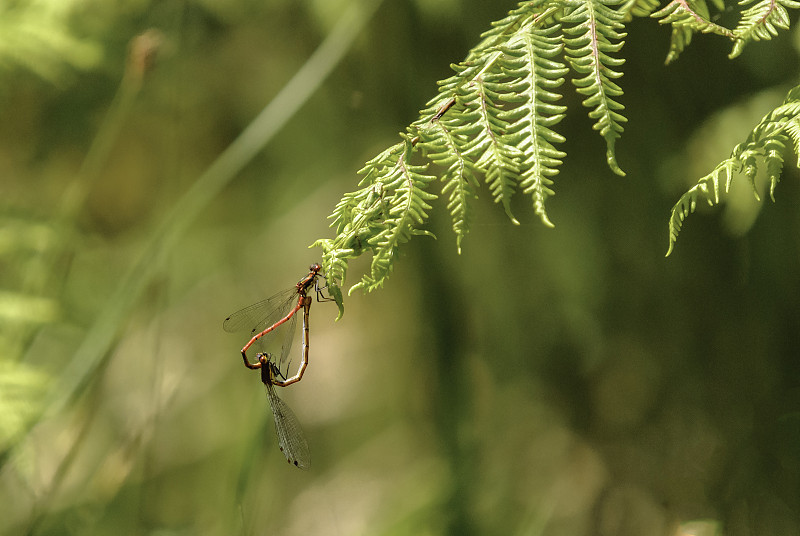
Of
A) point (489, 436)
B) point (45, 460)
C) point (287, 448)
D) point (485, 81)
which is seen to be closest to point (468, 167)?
point (485, 81)

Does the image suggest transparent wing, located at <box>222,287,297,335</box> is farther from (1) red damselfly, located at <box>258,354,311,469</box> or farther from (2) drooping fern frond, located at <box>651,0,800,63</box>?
(2) drooping fern frond, located at <box>651,0,800,63</box>

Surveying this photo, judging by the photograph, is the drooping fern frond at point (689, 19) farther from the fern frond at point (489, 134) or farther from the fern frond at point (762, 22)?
the fern frond at point (489, 134)

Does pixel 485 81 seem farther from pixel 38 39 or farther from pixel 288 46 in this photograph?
pixel 288 46

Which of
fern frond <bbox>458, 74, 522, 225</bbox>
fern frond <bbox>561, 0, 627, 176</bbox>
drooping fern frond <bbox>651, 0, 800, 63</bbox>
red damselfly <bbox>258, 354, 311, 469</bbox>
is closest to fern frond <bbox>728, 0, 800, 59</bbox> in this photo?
drooping fern frond <bbox>651, 0, 800, 63</bbox>

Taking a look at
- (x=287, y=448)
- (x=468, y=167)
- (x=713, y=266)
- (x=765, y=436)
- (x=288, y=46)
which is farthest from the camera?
(x=288, y=46)

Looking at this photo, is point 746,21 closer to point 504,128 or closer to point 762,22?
point 762,22

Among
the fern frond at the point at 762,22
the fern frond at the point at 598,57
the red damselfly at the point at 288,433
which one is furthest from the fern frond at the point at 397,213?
the red damselfly at the point at 288,433
